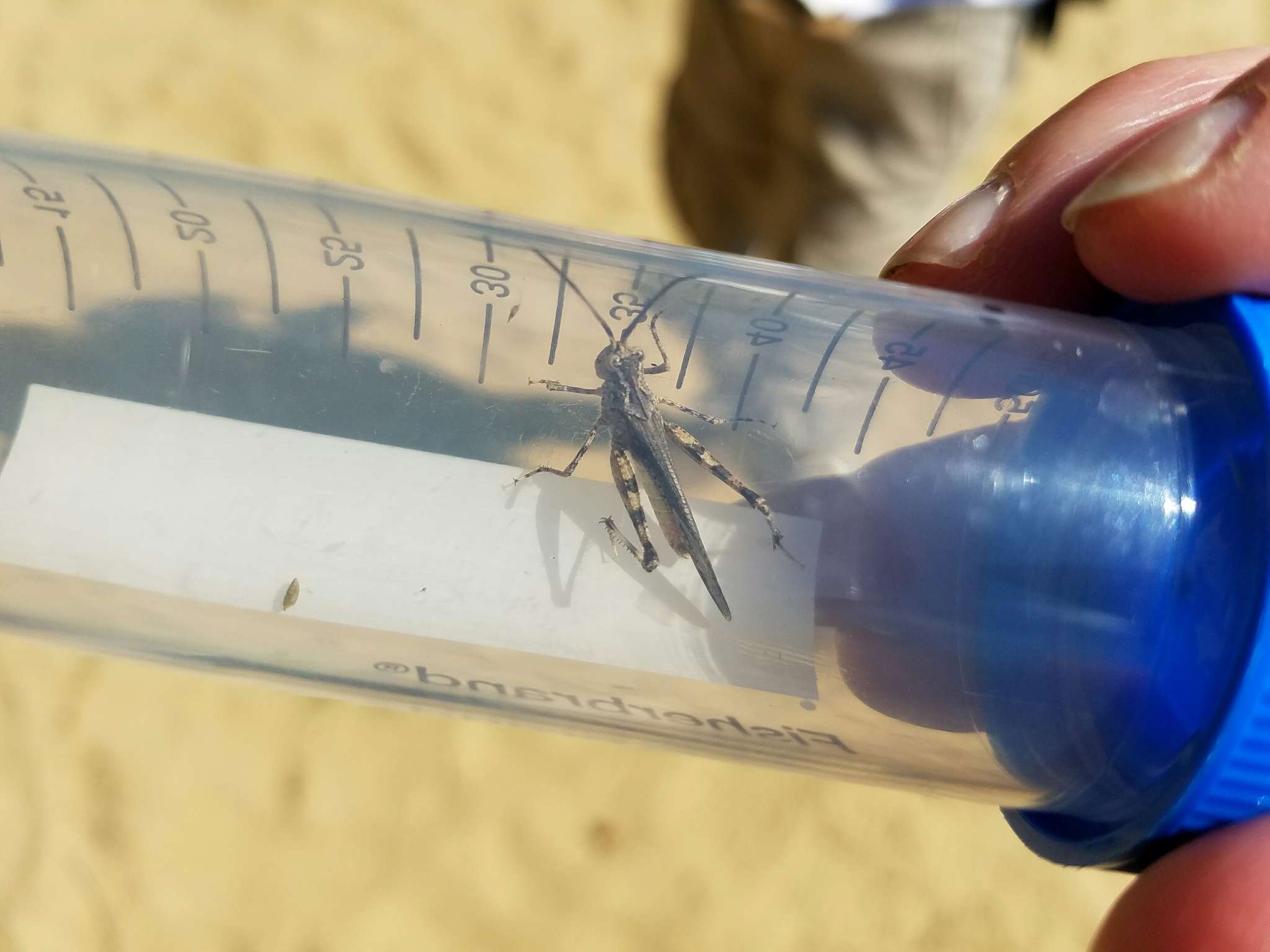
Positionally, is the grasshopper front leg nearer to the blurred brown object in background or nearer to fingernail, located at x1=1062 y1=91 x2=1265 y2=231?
fingernail, located at x1=1062 y1=91 x2=1265 y2=231

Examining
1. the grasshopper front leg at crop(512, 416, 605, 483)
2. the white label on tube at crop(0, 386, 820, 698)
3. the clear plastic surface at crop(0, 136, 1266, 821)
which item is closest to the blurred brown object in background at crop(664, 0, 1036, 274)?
the clear plastic surface at crop(0, 136, 1266, 821)

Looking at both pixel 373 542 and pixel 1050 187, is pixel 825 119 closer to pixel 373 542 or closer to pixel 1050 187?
pixel 1050 187

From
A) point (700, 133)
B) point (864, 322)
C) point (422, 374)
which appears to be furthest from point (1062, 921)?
point (700, 133)

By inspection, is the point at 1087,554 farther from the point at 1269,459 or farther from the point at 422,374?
the point at 422,374

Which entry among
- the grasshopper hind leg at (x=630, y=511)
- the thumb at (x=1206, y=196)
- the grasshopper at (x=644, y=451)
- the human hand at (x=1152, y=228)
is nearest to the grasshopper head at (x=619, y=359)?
the grasshopper at (x=644, y=451)

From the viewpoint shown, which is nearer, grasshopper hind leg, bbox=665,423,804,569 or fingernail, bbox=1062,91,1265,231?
fingernail, bbox=1062,91,1265,231

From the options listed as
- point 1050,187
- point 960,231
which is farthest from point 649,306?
point 1050,187
